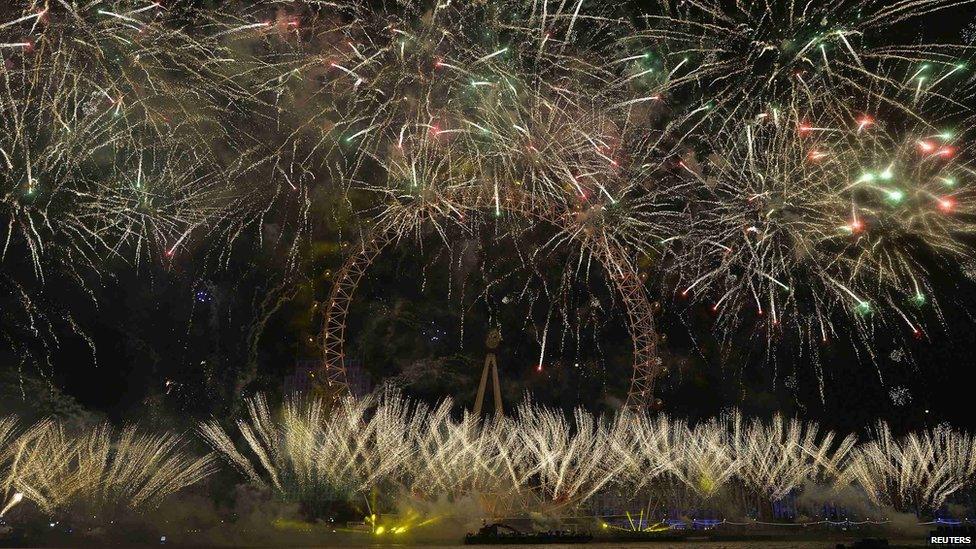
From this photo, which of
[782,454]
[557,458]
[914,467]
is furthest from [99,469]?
[914,467]

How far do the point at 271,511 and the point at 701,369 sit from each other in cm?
1588

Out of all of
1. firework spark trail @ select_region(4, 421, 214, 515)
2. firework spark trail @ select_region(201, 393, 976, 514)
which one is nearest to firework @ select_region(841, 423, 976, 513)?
firework spark trail @ select_region(201, 393, 976, 514)

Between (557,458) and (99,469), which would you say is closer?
(99,469)

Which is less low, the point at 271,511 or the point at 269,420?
the point at 269,420

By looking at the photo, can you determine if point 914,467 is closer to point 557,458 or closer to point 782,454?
point 782,454

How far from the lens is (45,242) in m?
19.9

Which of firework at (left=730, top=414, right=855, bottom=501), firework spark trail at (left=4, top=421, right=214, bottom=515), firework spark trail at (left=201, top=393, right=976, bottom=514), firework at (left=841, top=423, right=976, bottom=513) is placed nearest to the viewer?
firework spark trail at (left=4, top=421, right=214, bottom=515)

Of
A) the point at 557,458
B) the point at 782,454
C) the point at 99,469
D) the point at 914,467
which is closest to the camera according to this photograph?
the point at 99,469

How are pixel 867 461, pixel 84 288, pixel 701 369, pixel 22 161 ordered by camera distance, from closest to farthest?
pixel 22 161 → pixel 84 288 → pixel 867 461 → pixel 701 369

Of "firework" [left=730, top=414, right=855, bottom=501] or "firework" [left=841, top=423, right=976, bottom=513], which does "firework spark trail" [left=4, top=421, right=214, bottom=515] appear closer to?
"firework" [left=730, top=414, right=855, bottom=501]

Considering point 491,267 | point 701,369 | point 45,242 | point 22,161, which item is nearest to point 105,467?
point 45,242

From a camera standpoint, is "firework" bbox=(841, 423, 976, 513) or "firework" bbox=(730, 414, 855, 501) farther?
"firework" bbox=(841, 423, 976, 513)

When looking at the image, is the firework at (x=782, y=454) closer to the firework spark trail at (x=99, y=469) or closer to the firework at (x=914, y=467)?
the firework at (x=914, y=467)

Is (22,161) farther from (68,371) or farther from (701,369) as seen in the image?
(701,369)
